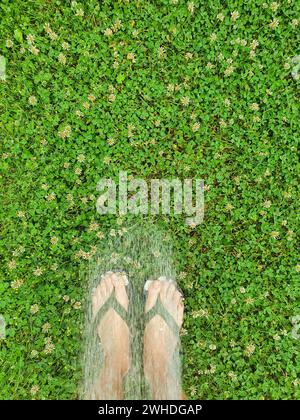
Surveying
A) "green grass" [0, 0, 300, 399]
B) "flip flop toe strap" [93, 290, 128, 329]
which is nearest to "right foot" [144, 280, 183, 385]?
"green grass" [0, 0, 300, 399]

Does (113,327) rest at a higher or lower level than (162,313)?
lower

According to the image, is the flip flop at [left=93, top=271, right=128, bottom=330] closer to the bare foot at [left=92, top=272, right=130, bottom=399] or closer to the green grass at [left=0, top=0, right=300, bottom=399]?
the bare foot at [left=92, top=272, right=130, bottom=399]

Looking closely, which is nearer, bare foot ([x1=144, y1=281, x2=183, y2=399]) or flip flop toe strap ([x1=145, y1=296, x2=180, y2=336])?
bare foot ([x1=144, y1=281, x2=183, y2=399])

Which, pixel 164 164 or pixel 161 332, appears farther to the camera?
pixel 164 164

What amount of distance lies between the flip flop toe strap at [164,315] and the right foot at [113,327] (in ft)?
0.87

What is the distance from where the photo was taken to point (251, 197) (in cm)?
409

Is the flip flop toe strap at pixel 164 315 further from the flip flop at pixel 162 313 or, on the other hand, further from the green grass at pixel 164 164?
the green grass at pixel 164 164

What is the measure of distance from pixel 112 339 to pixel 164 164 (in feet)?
5.75

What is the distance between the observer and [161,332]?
3936mm

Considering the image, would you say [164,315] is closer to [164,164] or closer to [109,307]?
[109,307]

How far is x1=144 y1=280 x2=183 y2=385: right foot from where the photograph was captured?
3.88 meters

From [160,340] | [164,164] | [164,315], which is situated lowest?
[160,340]

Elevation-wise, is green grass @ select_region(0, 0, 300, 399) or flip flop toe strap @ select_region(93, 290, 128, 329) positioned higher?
green grass @ select_region(0, 0, 300, 399)

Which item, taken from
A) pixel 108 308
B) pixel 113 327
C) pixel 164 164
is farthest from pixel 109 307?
pixel 164 164
